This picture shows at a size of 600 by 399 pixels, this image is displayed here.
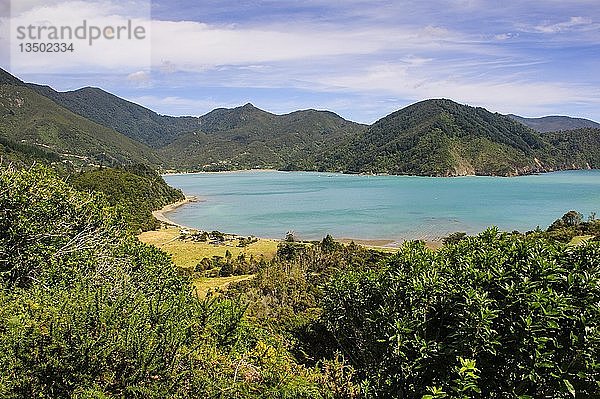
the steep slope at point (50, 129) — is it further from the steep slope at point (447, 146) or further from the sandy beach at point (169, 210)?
the steep slope at point (447, 146)

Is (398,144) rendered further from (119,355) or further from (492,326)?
(119,355)

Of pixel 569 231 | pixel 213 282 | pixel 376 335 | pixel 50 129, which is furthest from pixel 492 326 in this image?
pixel 50 129

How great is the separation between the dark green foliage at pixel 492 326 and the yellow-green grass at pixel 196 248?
30759 millimetres

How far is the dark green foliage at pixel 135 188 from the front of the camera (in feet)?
190

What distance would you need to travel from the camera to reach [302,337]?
13.7 metres

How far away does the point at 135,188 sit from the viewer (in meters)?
71.4

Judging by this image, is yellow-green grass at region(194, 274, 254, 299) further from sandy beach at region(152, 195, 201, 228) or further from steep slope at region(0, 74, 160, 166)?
steep slope at region(0, 74, 160, 166)

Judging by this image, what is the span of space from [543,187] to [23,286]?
11161 centimetres

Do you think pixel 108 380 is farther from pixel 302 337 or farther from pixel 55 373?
pixel 302 337

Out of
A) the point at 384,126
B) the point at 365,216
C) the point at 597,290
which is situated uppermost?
the point at 384,126

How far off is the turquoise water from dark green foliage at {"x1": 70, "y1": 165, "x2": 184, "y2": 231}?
455 cm

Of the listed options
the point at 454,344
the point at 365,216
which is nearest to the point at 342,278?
the point at 454,344

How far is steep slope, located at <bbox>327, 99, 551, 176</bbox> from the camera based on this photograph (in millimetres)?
137875

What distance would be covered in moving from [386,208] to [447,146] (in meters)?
77.4
